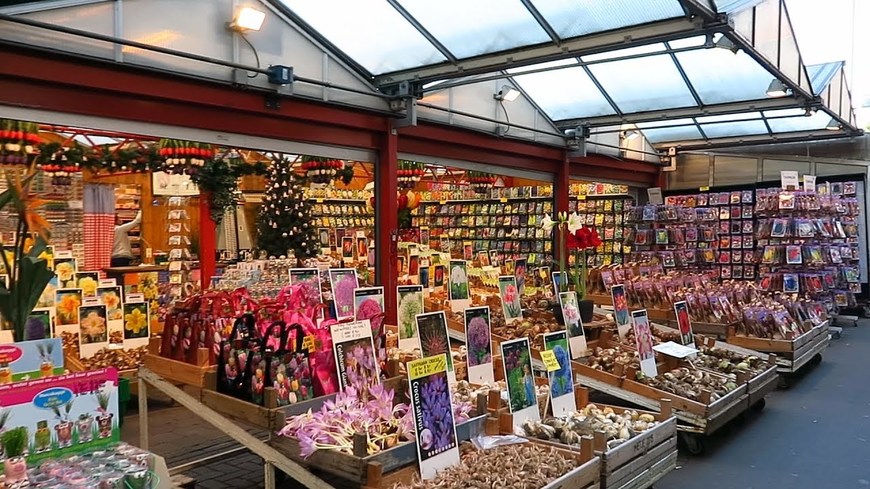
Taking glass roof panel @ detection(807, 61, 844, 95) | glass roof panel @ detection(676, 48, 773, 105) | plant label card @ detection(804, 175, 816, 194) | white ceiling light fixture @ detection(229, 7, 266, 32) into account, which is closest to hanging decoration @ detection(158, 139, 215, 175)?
white ceiling light fixture @ detection(229, 7, 266, 32)

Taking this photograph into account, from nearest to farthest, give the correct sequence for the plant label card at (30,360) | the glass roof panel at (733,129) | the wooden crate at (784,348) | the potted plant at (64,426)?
the potted plant at (64,426), the plant label card at (30,360), the wooden crate at (784,348), the glass roof panel at (733,129)

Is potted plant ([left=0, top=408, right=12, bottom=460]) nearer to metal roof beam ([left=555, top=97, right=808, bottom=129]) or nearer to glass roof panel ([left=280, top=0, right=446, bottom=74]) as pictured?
glass roof panel ([left=280, top=0, right=446, bottom=74])

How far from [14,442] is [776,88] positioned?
314 inches

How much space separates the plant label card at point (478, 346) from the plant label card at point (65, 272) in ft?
10.9

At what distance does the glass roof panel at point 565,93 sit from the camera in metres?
8.36

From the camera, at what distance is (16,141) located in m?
5.00

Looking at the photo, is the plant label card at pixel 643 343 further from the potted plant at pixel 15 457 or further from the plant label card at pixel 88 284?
the plant label card at pixel 88 284

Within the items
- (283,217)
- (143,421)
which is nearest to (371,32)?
(283,217)

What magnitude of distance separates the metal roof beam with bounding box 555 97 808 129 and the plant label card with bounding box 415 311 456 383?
638 cm

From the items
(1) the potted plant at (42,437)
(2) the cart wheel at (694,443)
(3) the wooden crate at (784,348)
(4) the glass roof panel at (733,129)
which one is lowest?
(2) the cart wheel at (694,443)

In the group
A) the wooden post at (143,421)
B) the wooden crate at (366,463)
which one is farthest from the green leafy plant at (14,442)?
the wooden post at (143,421)

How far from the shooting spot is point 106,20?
4.94 metres

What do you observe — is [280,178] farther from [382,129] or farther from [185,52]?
[185,52]

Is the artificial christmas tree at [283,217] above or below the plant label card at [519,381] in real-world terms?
above
